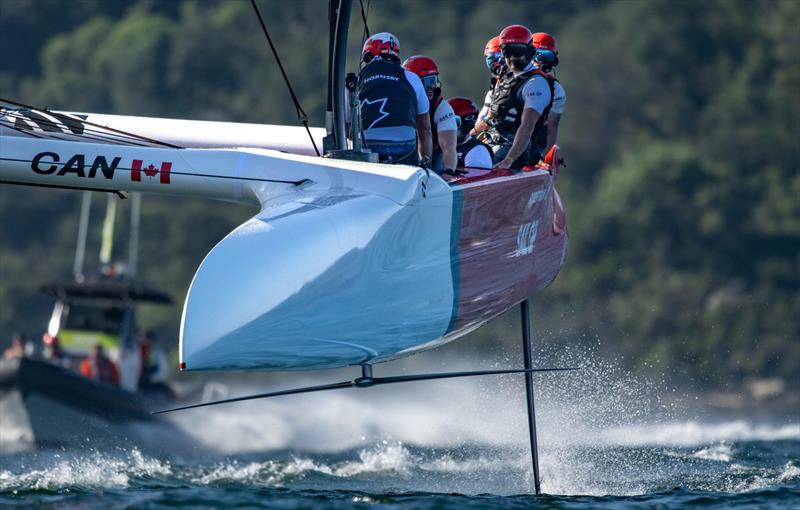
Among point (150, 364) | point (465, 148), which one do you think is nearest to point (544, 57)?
point (465, 148)

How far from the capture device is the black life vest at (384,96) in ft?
26.5

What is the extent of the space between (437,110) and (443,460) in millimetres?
2470

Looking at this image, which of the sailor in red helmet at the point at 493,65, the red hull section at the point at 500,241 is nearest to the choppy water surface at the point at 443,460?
the red hull section at the point at 500,241

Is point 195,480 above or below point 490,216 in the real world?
below

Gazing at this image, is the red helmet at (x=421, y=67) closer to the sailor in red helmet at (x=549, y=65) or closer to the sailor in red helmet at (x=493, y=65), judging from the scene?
the sailor in red helmet at (x=493, y=65)

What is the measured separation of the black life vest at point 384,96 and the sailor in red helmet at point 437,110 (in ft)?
1.18

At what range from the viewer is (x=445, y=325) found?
25.6 feet

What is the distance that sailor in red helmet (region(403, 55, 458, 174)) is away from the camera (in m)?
8.55

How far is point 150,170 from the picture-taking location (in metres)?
7.66

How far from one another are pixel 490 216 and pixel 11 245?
33.7m

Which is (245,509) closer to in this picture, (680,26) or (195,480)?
(195,480)

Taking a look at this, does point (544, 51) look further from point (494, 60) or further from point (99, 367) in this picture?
point (99, 367)

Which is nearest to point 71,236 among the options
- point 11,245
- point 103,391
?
point 11,245

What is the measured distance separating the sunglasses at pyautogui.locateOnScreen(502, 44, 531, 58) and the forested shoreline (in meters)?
17.2
